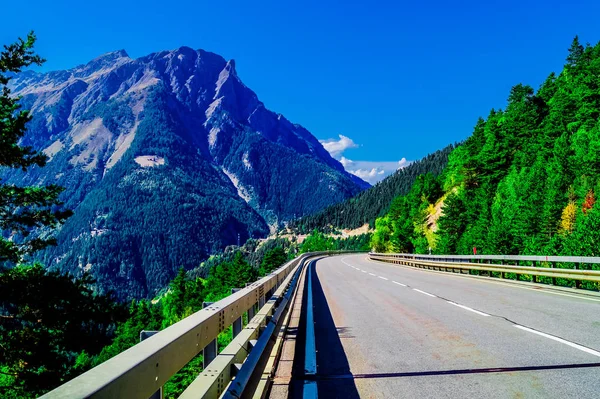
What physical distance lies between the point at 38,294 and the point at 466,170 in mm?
65557

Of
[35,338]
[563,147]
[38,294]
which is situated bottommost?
[35,338]

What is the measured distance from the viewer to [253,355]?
15.3ft

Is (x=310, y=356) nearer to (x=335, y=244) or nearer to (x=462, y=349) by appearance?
(x=462, y=349)

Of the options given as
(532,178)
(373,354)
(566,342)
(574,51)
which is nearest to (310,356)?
(373,354)

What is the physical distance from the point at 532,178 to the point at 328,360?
5076 centimetres

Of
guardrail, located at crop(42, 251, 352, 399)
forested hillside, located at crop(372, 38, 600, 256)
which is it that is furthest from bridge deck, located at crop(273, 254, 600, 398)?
forested hillside, located at crop(372, 38, 600, 256)

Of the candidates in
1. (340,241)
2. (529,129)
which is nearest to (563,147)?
(529,129)

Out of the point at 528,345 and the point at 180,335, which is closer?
the point at 180,335

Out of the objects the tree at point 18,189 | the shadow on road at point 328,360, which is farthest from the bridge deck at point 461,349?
the tree at point 18,189

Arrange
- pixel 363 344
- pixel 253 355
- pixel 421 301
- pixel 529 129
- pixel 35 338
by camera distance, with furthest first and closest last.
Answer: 1. pixel 529 129
2. pixel 421 301
3. pixel 35 338
4. pixel 363 344
5. pixel 253 355

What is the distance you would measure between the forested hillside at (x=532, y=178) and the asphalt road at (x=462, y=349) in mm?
21572

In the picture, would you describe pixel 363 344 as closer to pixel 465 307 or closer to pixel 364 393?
pixel 364 393

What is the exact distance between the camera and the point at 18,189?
46.0 ft

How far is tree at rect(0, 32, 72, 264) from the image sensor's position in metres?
13.5
